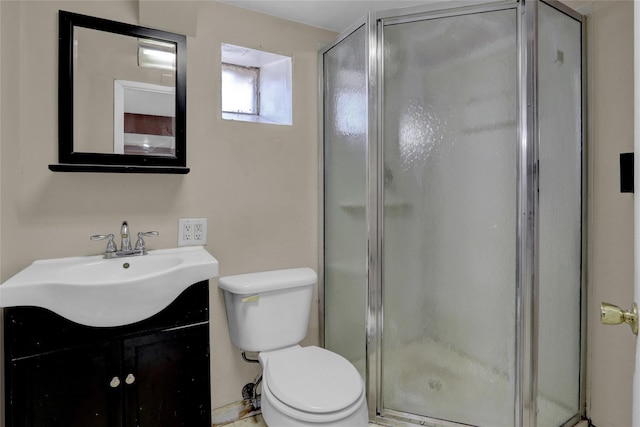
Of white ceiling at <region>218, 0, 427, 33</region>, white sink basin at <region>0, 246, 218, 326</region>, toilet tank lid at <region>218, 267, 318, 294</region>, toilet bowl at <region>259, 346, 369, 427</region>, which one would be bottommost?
toilet bowl at <region>259, 346, 369, 427</region>

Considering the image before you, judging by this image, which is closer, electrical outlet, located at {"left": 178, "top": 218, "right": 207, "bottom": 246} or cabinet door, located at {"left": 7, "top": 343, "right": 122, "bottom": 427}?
cabinet door, located at {"left": 7, "top": 343, "right": 122, "bottom": 427}

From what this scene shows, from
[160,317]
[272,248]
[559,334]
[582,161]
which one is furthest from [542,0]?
[160,317]

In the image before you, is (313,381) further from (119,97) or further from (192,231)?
(119,97)

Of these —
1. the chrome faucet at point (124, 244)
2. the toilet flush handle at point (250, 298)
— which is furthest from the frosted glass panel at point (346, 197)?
the chrome faucet at point (124, 244)

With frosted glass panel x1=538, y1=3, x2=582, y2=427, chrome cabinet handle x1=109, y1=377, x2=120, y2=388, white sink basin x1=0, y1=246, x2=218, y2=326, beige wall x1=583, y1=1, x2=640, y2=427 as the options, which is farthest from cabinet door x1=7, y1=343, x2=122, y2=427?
beige wall x1=583, y1=1, x2=640, y2=427

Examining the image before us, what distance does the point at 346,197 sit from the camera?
1913 mm

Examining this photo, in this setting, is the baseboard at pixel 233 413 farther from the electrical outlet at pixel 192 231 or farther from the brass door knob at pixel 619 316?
the brass door knob at pixel 619 316

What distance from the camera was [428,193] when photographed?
1.70m

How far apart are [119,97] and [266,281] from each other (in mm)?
1024

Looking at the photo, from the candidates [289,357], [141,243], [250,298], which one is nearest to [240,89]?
[141,243]

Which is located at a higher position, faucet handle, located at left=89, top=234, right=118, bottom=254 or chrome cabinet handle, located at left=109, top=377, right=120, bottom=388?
faucet handle, located at left=89, top=234, right=118, bottom=254

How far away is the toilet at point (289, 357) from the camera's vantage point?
1310 millimetres

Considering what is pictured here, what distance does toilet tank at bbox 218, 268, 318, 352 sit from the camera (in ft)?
5.56

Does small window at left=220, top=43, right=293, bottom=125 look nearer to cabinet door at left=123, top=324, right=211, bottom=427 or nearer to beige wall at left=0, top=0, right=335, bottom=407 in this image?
beige wall at left=0, top=0, right=335, bottom=407
